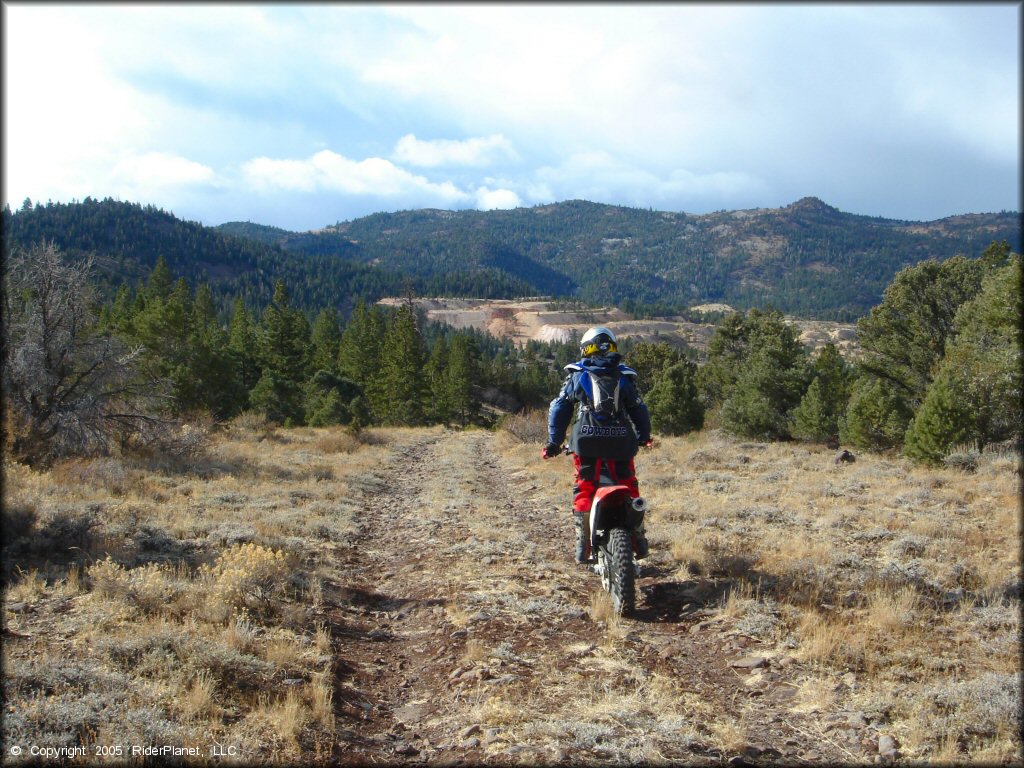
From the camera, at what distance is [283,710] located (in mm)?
3656

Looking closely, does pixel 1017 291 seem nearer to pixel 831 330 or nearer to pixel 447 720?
pixel 447 720

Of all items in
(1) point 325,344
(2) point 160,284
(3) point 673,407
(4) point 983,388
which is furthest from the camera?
(2) point 160,284

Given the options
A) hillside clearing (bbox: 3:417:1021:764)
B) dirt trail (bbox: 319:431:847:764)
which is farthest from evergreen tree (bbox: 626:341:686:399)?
dirt trail (bbox: 319:431:847:764)

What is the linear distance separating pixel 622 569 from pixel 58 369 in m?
14.2

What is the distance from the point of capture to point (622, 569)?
17.3 ft

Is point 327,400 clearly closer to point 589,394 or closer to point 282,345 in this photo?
point 282,345

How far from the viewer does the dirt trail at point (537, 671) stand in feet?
11.2

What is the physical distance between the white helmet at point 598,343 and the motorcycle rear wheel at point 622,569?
1779 mm

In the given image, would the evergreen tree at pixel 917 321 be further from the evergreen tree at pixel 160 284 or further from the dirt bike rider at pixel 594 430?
the evergreen tree at pixel 160 284

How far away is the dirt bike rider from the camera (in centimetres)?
554

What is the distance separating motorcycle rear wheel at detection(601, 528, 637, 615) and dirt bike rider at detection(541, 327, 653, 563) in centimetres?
31

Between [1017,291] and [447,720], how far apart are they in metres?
21.2

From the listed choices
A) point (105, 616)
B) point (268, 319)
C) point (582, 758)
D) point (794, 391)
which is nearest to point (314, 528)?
point (105, 616)

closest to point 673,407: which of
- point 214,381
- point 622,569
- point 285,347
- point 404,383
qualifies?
point 404,383
